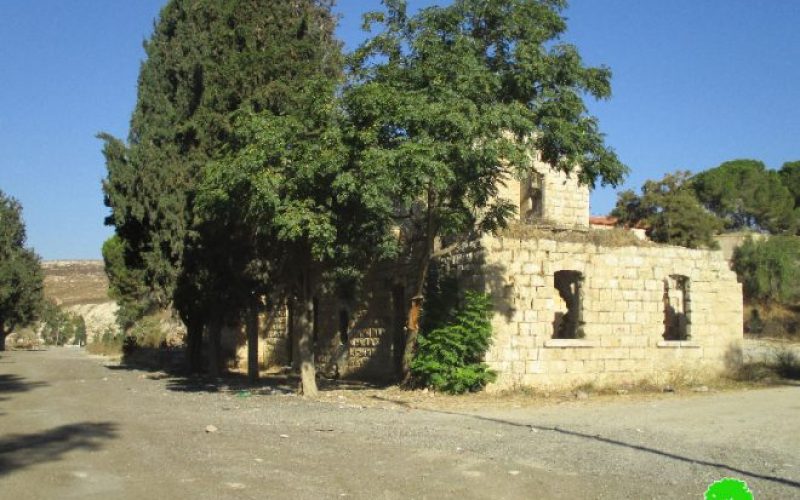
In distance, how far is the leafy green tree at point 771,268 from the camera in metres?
40.2

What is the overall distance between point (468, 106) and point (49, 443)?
835 centimetres

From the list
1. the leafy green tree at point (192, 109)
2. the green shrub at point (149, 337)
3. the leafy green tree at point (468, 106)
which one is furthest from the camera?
the green shrub at point (149, 337)

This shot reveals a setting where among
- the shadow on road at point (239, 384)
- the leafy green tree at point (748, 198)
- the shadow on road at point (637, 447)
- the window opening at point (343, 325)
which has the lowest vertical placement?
the shadow on road at point (239, 384)

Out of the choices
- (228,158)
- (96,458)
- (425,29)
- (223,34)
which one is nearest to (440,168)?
(425,29)

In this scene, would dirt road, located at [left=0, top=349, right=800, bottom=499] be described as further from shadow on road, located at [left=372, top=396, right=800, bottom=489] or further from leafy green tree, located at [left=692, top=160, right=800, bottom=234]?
leafy green tree, located at [left=692, top=160, right=800, bottom=234]

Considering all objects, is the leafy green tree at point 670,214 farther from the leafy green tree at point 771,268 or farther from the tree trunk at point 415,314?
the tree trunk at point 415,314

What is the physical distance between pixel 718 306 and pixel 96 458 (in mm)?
15870

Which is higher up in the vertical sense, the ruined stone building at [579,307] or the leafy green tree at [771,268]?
the leafy green tree at [771,268]

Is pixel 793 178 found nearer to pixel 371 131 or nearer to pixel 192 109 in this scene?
pixel 192 109

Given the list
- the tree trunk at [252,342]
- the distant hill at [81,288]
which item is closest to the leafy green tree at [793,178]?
the tree trunk at [252,342]

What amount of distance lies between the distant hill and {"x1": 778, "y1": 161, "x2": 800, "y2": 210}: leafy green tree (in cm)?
6614

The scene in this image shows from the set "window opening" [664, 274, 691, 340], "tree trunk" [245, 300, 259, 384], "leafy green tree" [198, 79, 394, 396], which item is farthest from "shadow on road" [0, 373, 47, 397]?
"window opening" [664, 274, 691, 340]

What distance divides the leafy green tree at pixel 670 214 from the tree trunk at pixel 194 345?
26094mm

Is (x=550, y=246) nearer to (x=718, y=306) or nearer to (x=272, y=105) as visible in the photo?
(x=718, y=306)
